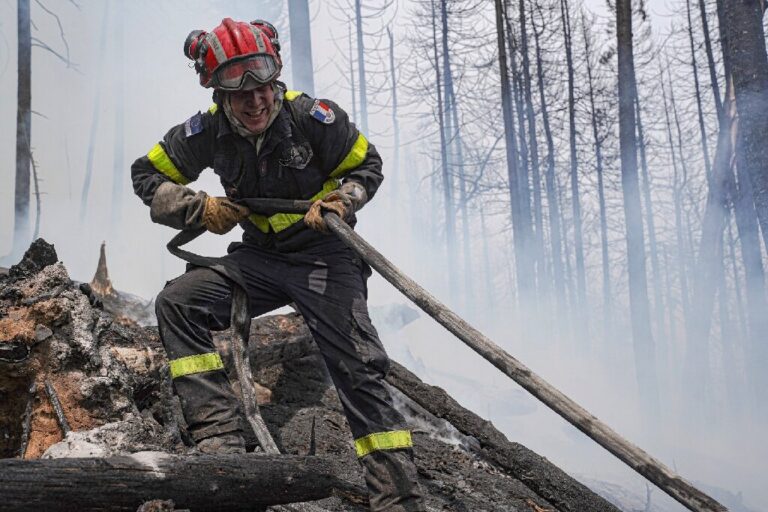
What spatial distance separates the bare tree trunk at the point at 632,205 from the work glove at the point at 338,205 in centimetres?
870

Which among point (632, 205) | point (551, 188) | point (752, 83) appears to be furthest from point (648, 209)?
point (752, 83)

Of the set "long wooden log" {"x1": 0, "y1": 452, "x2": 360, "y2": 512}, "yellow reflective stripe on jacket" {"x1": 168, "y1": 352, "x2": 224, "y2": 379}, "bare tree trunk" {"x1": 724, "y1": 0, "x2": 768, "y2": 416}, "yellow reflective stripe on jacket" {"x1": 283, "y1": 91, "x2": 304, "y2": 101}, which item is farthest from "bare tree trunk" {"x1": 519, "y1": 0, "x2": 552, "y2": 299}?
"long wooden log" {"x1": 0, "y1": 452, "x2": 360, "y2": 512}

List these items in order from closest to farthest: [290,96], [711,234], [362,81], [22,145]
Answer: [290,96], [22,145], [711,234], [362,81]

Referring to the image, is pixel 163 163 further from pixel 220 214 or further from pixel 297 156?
pixel 297 156

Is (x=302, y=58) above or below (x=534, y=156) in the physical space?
above

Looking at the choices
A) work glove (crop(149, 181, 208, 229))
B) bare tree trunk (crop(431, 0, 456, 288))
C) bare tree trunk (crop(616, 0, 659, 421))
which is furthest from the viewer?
bare tree trunk (crop(431, 0, 456, 288))

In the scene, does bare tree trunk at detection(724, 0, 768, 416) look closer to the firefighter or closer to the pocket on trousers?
the firefighter

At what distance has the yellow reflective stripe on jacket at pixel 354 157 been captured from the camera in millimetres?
3428

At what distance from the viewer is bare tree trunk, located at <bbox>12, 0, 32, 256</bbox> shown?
12.9 m

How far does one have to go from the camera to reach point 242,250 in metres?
3.55

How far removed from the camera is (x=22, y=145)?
12953 mm

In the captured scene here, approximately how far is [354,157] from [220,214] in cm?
70

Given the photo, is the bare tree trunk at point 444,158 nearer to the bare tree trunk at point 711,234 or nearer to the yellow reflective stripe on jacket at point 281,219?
the bare tree trunk at point 711,234

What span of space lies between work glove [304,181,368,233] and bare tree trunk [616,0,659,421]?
870cm
